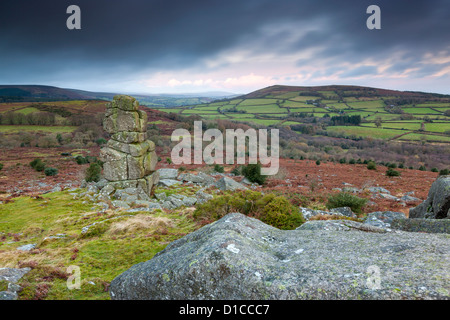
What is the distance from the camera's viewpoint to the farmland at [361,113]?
90.7 m

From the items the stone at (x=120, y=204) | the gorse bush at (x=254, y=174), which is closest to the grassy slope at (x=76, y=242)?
the stone at (x=120, y=204)

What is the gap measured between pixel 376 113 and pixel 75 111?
14316cm

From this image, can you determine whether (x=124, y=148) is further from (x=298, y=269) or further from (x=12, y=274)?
(x=298, y=269)

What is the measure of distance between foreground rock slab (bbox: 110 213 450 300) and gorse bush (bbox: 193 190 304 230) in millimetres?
4119

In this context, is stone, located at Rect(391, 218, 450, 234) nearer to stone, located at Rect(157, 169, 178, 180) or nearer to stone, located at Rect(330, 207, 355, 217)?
stone, located at Rect(330, 207, 355, 217)

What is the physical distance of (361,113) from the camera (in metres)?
124

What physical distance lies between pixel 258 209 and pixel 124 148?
38.5ft

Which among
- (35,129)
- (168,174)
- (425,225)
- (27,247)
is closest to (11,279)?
(27,247)
